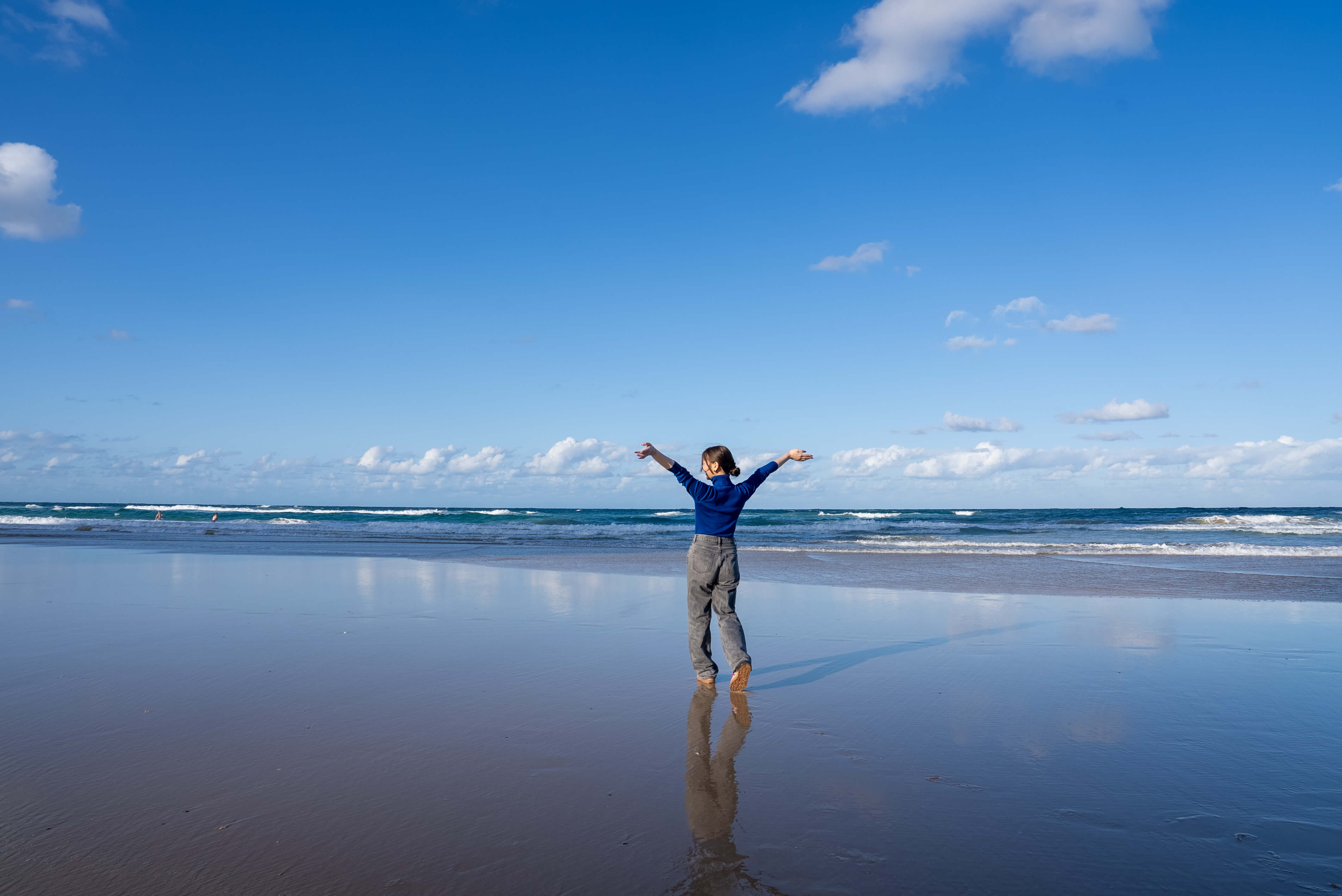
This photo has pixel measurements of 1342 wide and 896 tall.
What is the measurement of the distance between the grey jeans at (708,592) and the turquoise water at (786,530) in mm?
16217

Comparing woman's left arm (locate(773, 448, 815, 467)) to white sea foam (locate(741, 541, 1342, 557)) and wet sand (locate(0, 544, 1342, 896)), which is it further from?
white sea foam (locate(741, 541, 1342, 557))

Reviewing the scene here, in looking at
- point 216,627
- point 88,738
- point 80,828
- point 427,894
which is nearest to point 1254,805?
point 427,894

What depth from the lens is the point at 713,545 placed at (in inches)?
213

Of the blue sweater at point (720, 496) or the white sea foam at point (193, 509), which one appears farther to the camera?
the white sea foam at point (193, 509)

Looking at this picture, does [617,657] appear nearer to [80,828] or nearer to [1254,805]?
[80,828]

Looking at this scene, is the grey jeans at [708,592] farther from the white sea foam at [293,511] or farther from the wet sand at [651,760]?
the white sea foam at [293,511]

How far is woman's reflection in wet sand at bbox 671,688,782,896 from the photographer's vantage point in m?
2.60

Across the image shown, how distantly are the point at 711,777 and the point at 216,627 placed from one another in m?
5.91

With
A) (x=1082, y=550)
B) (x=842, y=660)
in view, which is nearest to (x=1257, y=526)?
(x=1082, y=550)

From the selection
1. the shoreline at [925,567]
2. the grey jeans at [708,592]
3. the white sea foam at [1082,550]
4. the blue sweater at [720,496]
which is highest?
the blue sweater at [720,496]

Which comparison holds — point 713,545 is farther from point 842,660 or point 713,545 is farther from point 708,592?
point 842,660

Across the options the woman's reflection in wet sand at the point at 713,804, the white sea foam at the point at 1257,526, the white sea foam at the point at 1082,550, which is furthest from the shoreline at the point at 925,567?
the white sea foam at the point at 1257,526

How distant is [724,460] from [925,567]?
1175 cm

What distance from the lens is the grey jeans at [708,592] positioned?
530 centimetres
